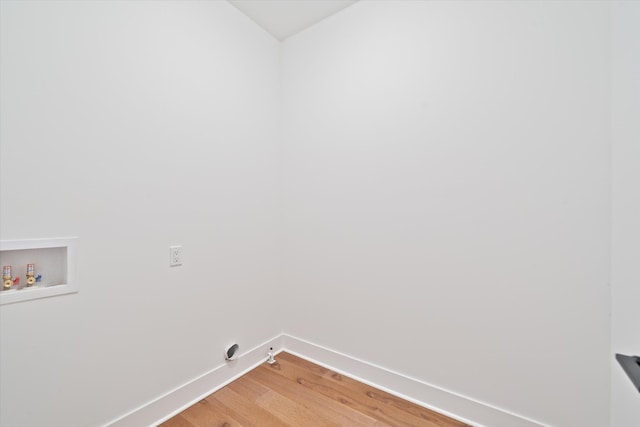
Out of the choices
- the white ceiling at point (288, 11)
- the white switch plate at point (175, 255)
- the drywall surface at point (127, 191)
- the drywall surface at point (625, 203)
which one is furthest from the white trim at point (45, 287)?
the drywall surface at point (625, 203)

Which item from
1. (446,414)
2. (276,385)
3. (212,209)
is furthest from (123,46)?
(446,414)

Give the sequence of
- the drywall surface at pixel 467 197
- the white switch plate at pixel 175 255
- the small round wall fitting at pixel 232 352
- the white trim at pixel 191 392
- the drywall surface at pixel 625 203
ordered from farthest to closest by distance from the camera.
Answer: the small round wall fitting at pixel 232 352 < the white switch plate at pixel 175 255 < the white trim at pixel 191 392 < the drywall surface at pixel 467 197 < the drywall surface at pixel 625 203

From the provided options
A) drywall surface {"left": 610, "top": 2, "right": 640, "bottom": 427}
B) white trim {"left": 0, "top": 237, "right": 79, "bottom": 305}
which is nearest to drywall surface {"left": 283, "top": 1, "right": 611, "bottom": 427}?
drywall surface {"left": 610, "top": 2, "right": 640, "bottom": 427}

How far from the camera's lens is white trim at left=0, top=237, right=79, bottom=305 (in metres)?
1.02

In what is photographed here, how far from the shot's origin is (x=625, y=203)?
1.05m

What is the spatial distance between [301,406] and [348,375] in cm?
43

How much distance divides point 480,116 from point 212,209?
5.47ft

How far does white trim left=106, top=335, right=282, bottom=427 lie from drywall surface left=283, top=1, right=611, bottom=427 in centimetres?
47

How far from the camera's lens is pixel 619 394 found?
41.9 inches

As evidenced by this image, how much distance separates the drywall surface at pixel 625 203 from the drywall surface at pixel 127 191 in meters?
1.95

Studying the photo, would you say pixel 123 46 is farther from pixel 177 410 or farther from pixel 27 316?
pixel 177 410

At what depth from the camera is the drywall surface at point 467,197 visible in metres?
1.18

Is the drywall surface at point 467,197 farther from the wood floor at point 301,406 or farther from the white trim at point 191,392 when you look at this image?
the white trim at point 191,392

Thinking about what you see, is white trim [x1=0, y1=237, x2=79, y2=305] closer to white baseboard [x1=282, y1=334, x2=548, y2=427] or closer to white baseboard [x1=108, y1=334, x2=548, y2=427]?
white baseboard [x1=108, y1=334, x2=548, y2=427]
